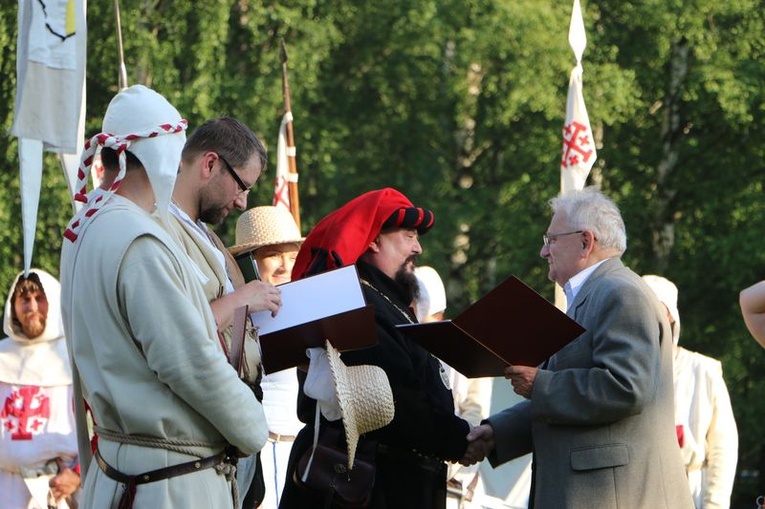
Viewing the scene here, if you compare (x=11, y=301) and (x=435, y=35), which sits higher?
(x=435, y=35)

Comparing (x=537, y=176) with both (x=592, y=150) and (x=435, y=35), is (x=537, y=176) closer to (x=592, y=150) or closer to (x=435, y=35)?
(x=435, y=35)

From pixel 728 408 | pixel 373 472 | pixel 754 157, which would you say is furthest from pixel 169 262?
pixel 754 157

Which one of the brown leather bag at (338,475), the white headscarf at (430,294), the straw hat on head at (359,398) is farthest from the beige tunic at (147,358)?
the white headscarf at (430,294)

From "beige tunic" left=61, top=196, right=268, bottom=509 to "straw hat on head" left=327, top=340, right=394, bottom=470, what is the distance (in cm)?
93

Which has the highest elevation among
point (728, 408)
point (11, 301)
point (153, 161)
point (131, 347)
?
point (153, 161)

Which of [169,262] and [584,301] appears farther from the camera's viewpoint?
[584,301]

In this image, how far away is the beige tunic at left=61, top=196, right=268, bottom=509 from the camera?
3.93m

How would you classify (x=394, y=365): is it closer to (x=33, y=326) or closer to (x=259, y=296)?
(x=259, y=296)

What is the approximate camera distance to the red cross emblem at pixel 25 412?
26.2ft

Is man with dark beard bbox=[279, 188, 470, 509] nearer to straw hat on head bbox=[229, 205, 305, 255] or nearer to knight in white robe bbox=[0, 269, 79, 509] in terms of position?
straw hat on head bbox=[229, 205, 305, 255]

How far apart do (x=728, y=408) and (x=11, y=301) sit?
13.6ft

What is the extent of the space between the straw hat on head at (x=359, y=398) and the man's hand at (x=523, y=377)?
55 centimetres

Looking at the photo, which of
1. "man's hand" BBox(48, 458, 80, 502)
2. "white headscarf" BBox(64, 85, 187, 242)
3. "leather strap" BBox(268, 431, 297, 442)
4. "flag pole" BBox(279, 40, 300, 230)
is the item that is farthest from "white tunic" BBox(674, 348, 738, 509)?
"white headscarf" BBox(64, 85, 187, 242)

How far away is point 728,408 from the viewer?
332 inches
